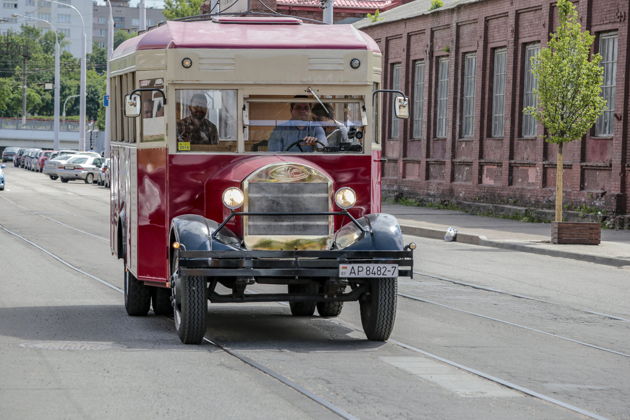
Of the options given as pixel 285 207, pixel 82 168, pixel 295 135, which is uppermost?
pixel 295 135

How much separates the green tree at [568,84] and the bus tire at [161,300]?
1518 centimetres

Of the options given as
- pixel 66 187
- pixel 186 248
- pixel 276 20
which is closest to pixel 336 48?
pixel 276 20

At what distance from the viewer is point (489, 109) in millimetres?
40531

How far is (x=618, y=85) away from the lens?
32156 millimetres

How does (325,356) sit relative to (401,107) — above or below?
below

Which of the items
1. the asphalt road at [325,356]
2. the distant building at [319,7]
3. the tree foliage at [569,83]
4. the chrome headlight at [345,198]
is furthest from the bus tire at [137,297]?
the distant building at [319,7]

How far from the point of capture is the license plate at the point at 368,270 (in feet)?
36.5

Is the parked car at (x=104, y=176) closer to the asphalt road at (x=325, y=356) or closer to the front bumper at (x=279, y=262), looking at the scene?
the asphalt road at (x=325, y=356)

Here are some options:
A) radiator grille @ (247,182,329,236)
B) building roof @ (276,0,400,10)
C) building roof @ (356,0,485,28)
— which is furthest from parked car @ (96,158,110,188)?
radiator grille @ (247,182,329,236)

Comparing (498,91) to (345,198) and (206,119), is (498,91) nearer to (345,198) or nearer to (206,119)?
(206,119)

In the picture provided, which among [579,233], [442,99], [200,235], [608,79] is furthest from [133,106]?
[442,99]

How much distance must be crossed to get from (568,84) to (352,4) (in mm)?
38415

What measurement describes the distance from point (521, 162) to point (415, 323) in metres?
24.6

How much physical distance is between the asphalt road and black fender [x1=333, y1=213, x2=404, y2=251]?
87 centimetres
